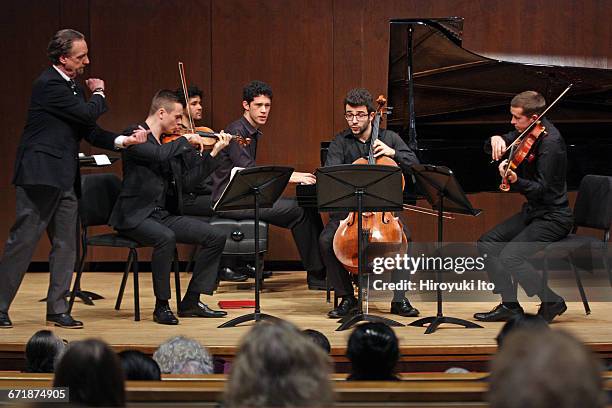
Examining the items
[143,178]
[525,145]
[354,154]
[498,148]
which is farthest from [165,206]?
[525,145]

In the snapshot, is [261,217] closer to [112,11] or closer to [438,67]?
[438,67]

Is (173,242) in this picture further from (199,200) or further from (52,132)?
(199,200)

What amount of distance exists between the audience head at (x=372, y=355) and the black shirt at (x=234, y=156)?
3.55 metres

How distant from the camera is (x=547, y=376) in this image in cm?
141

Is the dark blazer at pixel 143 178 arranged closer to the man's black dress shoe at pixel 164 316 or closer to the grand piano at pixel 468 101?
the man's black dress shoe at pixel 164 316

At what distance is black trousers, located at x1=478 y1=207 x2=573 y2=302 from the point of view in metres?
5.45

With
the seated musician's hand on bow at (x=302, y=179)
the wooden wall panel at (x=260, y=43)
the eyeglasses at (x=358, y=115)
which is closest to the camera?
the eyeglasses at (x=358, y=115)

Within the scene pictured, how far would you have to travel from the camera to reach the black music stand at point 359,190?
4.88 metres

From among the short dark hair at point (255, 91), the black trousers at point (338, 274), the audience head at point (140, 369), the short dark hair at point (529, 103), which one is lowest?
the black trousers at point (338, 274)

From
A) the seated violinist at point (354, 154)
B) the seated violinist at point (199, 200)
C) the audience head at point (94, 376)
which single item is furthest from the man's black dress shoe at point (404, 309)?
the audience head at point (94, 376)

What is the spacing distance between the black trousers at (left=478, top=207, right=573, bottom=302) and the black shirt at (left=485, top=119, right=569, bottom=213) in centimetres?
6

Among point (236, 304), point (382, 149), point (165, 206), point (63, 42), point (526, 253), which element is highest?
point (63, 42)

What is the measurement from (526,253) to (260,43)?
10.9 feet

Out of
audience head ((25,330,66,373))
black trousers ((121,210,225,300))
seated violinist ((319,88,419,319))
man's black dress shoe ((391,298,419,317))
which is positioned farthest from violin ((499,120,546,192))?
audience head ((25,330,66,373))
